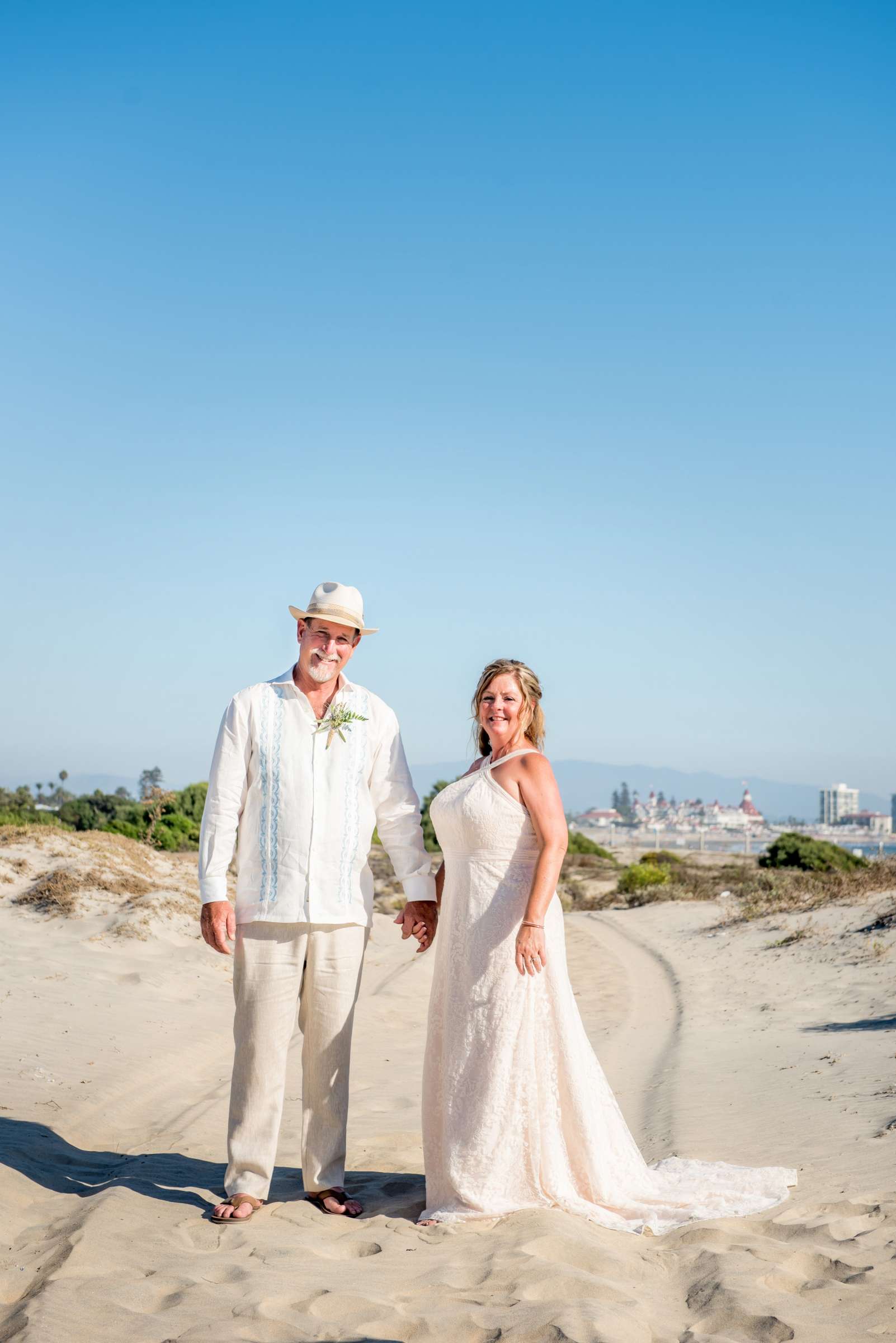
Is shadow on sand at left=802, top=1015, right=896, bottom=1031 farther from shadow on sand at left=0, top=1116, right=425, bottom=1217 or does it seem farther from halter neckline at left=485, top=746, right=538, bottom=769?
halter neckline at left=485, top=746, right=538, bottom=769

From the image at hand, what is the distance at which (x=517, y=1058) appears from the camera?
175 inches

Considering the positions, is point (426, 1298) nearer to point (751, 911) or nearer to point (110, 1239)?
point (110, 1239)

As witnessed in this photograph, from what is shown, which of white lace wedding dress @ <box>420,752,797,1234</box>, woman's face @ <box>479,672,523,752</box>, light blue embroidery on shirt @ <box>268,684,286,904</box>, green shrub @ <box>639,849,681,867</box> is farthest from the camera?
green shrub @ <box>639,849,681,867</box>

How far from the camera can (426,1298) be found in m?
3.60

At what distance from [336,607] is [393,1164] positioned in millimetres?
2903

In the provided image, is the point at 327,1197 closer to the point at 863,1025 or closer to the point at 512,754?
the point at 512,754

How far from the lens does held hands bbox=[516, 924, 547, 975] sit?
14.6ft

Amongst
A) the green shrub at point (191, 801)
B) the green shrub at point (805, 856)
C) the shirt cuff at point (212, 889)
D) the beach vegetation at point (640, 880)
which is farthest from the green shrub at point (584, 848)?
the shirt cuff at point (212, 889)

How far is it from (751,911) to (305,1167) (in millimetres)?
12344

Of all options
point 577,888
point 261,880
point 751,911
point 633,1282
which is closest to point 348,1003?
point 261,880

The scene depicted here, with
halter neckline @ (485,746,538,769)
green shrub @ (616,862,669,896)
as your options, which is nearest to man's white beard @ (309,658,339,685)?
halter neckline @ (485,746,538,769)

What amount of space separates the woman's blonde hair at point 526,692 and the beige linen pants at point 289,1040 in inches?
44.4

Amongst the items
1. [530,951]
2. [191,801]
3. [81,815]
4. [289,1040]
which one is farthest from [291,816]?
[81,815]

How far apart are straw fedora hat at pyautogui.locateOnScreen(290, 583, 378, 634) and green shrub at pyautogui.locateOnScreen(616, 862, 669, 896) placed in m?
19.0
